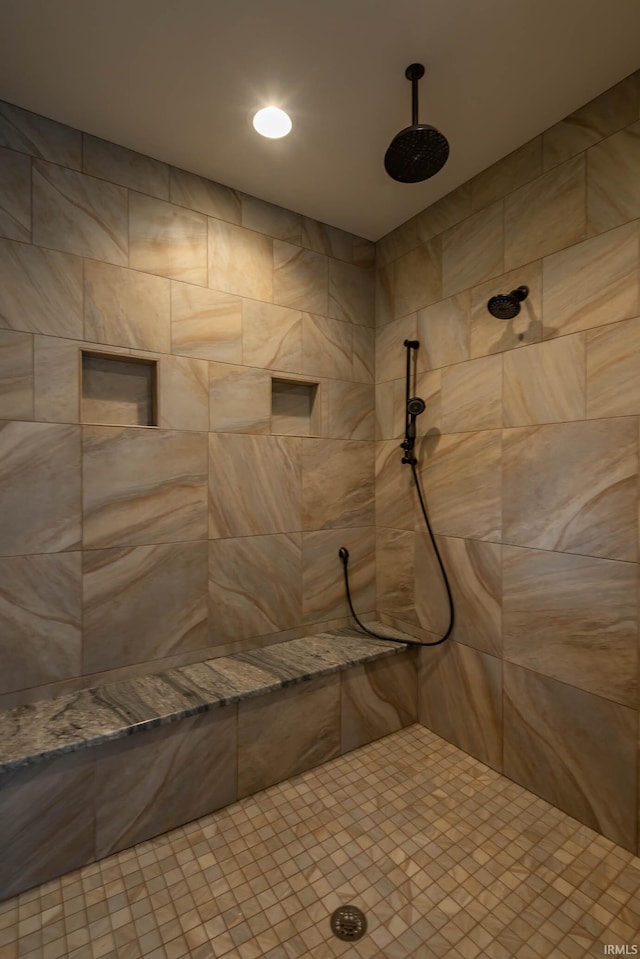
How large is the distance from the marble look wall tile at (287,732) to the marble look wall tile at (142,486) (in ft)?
2.57

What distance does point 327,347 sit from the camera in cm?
239

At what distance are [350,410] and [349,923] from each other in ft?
6.77

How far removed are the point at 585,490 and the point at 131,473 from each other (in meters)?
1.78

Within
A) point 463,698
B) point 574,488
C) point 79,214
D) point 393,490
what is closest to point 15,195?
point 79,214

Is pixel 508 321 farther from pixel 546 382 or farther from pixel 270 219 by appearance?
pixel 270 219

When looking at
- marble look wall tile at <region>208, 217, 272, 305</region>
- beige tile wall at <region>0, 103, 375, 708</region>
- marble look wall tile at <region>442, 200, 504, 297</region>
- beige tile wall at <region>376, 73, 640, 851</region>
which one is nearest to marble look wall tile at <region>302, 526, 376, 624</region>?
beige tile wall at <region>0, 103, 375, 708</region>

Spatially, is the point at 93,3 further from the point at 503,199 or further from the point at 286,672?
the point at 286,672

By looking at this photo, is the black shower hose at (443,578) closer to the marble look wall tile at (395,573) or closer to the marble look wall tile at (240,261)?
the marble look wall tile at (395,573)

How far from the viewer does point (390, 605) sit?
249 centimetres

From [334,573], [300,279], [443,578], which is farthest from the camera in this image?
[334,573]

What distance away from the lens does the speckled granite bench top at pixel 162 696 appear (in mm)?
1415

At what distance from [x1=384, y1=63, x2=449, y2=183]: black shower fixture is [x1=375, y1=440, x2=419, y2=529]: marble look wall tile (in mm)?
1255

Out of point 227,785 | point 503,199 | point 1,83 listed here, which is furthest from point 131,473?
point 503,199

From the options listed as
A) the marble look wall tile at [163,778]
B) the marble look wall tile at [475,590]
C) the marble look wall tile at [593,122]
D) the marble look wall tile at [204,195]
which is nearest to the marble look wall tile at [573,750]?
the marble look wall tile at [475,590]
